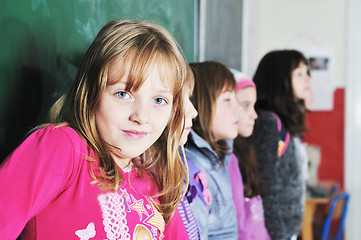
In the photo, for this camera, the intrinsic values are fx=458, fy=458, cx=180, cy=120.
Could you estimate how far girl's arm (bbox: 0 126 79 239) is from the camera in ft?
2.53

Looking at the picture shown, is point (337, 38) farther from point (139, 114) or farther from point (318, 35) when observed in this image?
point (139, 114)

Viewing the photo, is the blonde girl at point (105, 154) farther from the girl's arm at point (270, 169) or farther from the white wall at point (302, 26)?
the white wall at point (302, 26)

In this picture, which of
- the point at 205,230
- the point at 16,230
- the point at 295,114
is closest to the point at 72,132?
the point at 16,230

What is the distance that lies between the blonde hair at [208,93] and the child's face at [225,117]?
0.02m

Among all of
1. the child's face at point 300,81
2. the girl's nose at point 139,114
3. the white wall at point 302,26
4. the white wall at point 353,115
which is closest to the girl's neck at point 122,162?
the girl's nose at point 139,114

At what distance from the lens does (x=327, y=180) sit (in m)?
4.20

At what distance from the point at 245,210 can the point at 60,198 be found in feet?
4.07

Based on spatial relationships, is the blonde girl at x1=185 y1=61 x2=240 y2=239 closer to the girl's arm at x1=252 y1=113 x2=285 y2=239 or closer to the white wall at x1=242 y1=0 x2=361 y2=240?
the girl's arm at x1=252 y1=113 x2=285 y2=239

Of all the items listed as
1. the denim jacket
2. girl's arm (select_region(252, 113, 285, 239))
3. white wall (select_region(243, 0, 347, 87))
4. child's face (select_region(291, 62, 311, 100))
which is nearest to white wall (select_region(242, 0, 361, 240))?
white wall (select_region(243, 0, 347, 87))

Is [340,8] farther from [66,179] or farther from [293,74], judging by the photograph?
[66,179]

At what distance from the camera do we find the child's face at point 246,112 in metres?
1.97

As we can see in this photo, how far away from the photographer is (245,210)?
1.98m

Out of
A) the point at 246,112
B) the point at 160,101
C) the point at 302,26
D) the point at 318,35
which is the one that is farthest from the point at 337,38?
the point at 160,101

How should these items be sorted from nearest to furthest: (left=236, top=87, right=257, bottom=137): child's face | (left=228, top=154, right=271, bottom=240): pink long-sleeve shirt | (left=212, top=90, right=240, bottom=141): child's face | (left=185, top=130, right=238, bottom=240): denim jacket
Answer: (left=185, top=130, right=238, bottom=240): denim jacket, (left=212, top=90, right=240, bottom=141): child's face, (left=228, top=154, right=271, bottom=240): pink long-sleeve shirt, (left=236, top=87, right=257, bottom=137): child's face
